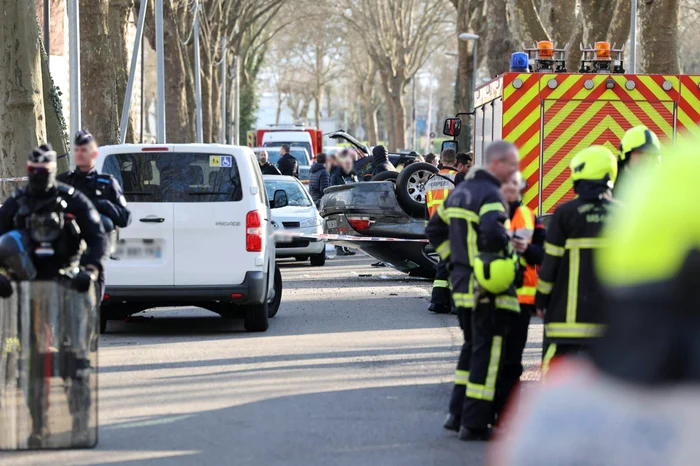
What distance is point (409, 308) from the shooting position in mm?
14055

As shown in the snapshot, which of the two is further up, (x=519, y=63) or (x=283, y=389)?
(x=519, y=63)

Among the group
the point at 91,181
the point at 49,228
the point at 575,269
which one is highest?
the point at 91,181

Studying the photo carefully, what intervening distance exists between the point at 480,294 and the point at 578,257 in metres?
0.58

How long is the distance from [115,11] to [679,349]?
24.3m

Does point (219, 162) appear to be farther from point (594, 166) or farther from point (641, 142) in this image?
point (594, 166)

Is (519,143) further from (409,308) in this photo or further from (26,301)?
(26,301)

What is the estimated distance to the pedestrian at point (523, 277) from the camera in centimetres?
719

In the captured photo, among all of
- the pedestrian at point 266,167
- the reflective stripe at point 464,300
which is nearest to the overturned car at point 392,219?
the pedestrian at point 266,167

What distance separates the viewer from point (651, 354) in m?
2.47

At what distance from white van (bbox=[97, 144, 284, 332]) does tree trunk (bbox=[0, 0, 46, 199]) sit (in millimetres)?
6045

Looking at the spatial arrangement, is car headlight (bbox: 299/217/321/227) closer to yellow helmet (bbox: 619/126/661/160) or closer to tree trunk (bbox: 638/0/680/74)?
tree trunk (bbox: 638/0/680/74)

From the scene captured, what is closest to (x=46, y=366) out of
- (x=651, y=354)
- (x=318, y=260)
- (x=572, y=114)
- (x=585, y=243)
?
(x=585, y=243)

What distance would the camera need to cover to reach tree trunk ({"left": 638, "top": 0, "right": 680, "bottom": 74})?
20953 millimetres

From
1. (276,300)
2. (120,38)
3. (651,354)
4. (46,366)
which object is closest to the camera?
(651,354)
